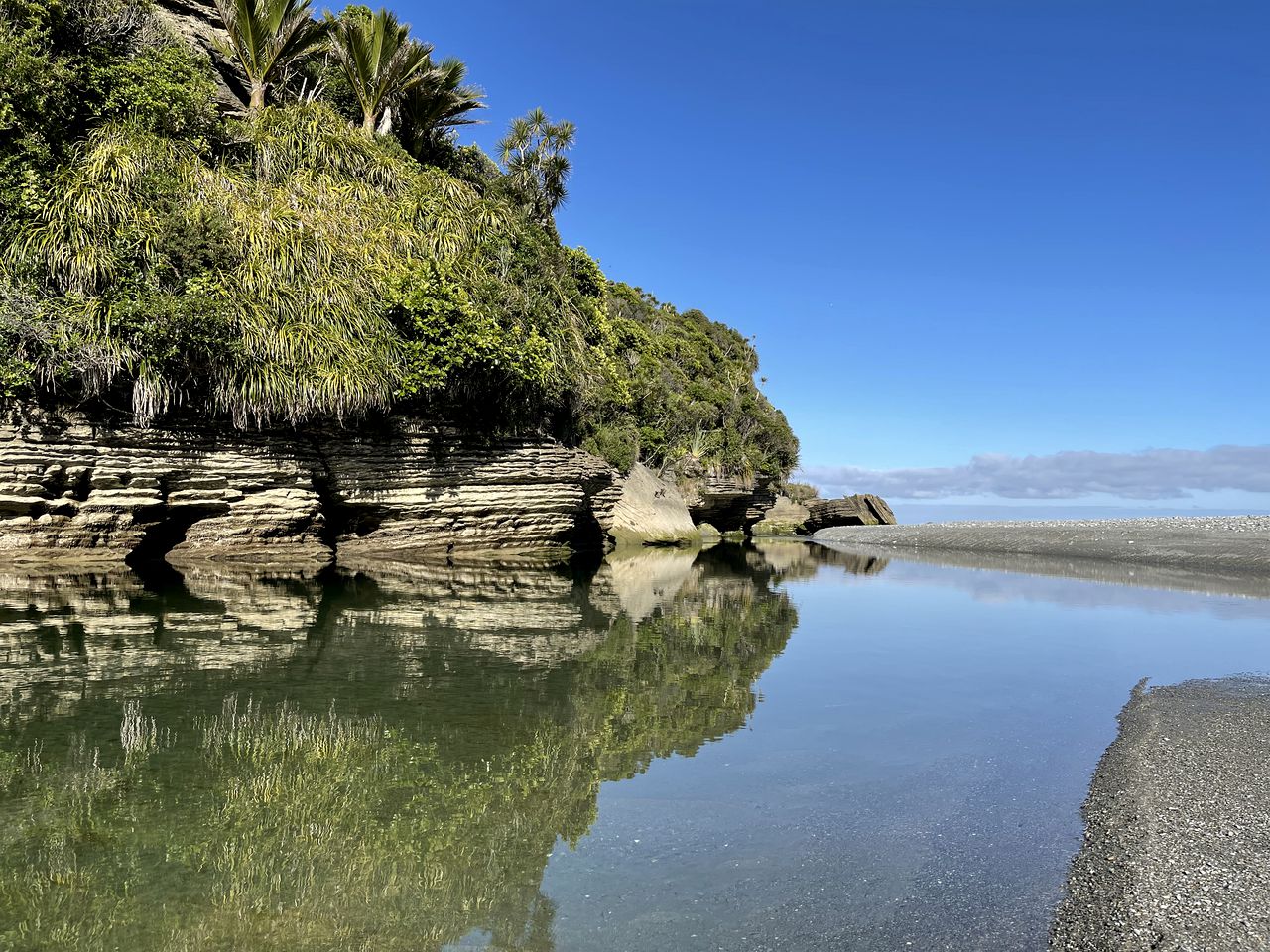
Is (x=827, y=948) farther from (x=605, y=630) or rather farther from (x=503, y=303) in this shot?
(x=503, y=303)

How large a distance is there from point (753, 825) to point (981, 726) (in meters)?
3.29

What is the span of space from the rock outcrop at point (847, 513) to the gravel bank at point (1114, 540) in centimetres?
244

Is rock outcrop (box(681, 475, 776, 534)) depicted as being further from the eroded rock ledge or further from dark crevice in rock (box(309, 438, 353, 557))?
dark crevice in rock (box(309, 438, 353, 557))

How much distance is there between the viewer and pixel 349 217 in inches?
768

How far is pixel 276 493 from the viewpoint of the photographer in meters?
18.5

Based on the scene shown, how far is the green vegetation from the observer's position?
15.2 meters

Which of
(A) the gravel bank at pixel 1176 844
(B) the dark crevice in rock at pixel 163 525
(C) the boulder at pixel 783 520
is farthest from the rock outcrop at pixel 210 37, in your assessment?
(C) the boulder at pixel 783 520

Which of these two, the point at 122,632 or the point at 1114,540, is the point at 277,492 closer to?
the point at 122,632

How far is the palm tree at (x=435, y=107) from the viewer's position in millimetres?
23750

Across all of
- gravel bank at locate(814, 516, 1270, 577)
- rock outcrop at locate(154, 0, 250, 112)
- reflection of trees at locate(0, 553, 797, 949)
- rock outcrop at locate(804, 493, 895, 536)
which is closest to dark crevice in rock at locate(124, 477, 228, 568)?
reflection of trees at locate(0, 553, 797, 949)

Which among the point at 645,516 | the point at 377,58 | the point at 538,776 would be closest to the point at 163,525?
the point at 377,58

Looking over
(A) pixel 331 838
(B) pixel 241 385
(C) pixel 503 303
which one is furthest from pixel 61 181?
(A) pixel 331 838

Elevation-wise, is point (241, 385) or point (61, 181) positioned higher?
point (61, 181)

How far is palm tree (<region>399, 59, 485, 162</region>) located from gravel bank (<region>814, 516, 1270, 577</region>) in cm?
2511
